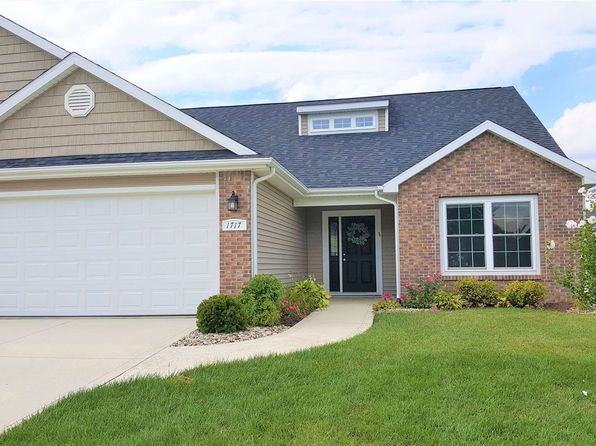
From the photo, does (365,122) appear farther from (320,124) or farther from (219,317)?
(219,317)

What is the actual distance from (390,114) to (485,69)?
6086 mm

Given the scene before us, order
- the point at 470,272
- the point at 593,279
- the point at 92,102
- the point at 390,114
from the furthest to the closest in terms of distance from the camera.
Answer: the point at 390,114
the point at 470,272
the point at 92,102
the point at 593,279

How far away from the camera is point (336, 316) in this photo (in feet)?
32.2

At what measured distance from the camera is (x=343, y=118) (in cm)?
1642

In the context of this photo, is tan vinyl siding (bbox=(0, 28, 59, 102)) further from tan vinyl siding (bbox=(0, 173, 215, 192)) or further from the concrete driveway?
the concrete driveway

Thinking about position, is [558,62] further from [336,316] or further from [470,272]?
[336,316]

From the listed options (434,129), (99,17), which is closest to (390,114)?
(434,129)

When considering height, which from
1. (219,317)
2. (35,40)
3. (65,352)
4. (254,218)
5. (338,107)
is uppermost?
(35,40)

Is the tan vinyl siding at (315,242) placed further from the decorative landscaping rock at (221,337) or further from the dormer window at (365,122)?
the decorative landscaping rock at (221,337)

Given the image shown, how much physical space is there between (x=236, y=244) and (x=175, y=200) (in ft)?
4.84

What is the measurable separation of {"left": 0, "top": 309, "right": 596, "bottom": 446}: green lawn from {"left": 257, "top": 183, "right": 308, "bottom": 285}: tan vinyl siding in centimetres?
416

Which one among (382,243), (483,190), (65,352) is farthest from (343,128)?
(65,352)

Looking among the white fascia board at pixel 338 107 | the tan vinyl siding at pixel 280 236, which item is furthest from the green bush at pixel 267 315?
the white fascia board at pixel 338 107

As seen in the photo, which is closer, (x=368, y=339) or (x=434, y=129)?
(x=368, y=339)
